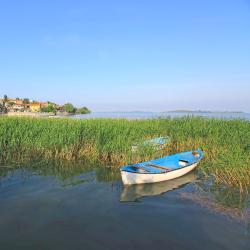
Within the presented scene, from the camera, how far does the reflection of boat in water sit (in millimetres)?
7808

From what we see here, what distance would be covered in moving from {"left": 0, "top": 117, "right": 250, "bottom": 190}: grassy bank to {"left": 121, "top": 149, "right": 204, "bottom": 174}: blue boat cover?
0.50 meters

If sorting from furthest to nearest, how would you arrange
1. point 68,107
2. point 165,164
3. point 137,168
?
point 68,107 < point 165,164 < point 137,168

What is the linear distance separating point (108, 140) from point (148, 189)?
4.21m

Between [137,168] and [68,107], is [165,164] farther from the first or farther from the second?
[68,107]

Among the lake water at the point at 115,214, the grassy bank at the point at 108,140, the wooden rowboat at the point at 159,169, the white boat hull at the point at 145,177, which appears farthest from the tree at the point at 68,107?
the white boat hull at the point at 145,177

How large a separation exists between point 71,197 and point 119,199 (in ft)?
4.21

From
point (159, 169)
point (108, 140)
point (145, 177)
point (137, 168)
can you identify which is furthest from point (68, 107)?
point (145, 177)

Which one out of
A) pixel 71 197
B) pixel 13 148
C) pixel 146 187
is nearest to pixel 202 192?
pixel 146 187

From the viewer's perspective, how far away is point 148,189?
838cm

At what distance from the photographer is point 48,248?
4.93 metres

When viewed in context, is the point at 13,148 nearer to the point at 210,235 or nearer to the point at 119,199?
the point at 119,199

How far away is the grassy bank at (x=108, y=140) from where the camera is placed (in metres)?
11.2

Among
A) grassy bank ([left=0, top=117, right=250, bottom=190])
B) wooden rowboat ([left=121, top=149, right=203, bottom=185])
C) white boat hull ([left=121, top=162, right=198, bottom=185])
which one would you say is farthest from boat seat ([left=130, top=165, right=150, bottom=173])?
grassy bank ([left=0, top=117, right=250, bottom=190])

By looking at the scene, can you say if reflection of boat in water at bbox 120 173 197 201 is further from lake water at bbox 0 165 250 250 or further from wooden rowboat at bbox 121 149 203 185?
wooden rowboat at bbox 121 149 203 185
